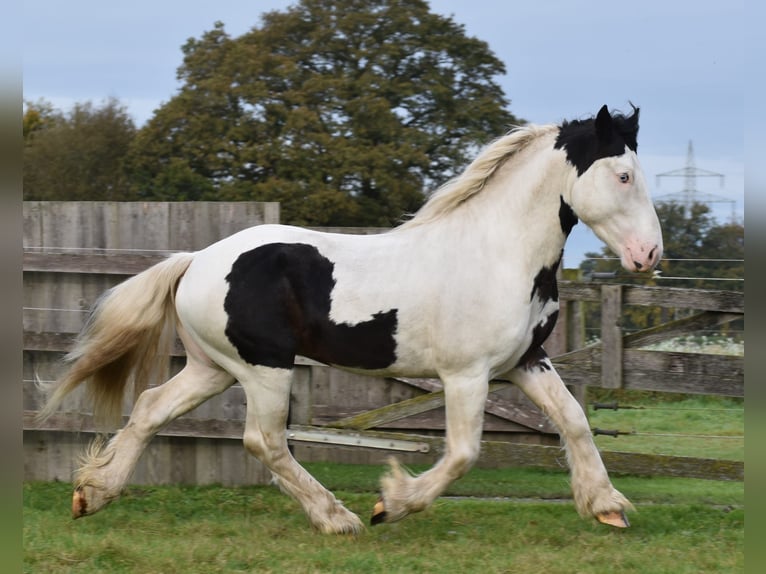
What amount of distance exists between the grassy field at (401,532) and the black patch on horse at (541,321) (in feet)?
3.19

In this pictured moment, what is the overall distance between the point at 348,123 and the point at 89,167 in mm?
8518

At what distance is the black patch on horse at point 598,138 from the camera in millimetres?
5395

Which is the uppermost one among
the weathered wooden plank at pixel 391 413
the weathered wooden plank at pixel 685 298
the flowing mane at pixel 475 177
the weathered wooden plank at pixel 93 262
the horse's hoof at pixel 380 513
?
the flowing mane at pixel 475 177

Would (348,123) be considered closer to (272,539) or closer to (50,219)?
(50,219)

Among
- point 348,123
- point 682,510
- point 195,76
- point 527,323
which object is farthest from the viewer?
point 195,76

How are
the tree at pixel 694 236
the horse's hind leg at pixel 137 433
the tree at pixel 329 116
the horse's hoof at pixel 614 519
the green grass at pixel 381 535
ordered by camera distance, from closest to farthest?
1. the green grass at pixel 381 535
2. the horse's hoof at pixel 614 519
3. the horse's hind leg at pixel 137 433
4. the tree at pixel 694 236
5. the tree at pixel 329 116

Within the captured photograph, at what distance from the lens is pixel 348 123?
801 inches

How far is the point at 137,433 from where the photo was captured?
19.2ft

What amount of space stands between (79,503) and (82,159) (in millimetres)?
21022

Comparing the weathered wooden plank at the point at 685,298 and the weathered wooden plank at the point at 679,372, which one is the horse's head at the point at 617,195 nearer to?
the weathered wooden plank at the point at 685,298

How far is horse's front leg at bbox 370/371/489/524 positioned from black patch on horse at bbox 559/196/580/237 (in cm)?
100

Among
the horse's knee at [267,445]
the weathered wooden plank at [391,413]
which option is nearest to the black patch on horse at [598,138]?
the weathered wooden plank at [391,413]

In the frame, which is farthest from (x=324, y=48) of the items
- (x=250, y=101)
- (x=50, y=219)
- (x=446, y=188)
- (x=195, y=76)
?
(x=446, y=188)

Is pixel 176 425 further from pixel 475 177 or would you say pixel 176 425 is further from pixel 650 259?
pixel 650 259
